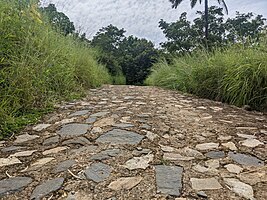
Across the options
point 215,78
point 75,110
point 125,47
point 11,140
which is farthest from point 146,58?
point 11,140

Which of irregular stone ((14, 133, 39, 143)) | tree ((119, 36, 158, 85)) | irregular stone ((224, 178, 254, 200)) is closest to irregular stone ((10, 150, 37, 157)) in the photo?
irregular stone ((14, 133, 39, 143))

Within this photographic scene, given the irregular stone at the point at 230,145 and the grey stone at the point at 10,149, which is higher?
the irregular stone at the point at 230,145

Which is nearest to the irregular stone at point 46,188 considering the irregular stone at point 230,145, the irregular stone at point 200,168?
the irregular stone at point 200,168

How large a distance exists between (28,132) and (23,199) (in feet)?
3.99

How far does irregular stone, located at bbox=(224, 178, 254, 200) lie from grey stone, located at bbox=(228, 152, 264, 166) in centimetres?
31

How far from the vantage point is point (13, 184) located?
5.00 feet

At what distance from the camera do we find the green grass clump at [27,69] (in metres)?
2.78

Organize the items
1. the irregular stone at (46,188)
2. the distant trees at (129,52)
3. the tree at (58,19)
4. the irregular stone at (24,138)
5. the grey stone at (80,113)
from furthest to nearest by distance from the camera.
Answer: the distant trees at (129,52), the tree at (58,19), the grey stone at (80,113), the irregular stone at (24,138), the irregular stone at (46,188)

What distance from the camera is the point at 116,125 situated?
2619 mm

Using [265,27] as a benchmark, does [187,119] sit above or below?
below

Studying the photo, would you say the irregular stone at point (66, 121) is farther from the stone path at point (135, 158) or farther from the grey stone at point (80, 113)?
the grey stone at point (80, 113)

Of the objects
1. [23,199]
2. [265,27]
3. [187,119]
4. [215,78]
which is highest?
[265,27]

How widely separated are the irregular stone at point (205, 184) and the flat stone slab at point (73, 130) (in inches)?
46.4

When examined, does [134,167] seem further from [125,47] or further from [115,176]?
[125,47]
